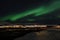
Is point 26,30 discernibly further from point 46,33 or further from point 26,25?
point 46,33

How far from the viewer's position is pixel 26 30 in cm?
77

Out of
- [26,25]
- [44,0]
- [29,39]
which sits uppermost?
[44,0]

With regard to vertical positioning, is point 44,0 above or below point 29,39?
above

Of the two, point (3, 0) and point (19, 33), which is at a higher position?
point (3, 0)

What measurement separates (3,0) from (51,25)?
0.41 meters

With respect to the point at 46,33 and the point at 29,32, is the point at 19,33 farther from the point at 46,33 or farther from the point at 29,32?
the point at 46,33

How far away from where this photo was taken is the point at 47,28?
0.77 metres

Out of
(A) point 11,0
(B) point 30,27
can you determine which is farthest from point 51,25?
(A) point 11,0

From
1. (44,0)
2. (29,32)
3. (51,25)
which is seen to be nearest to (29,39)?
(29,32)

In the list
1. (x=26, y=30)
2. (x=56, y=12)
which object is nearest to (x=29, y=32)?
(x=26, y=30)

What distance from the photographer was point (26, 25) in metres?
0.77

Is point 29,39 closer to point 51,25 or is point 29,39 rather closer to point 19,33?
point 19,33

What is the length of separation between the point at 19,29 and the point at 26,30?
0.05 metres

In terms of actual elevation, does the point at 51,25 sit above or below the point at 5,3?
below
